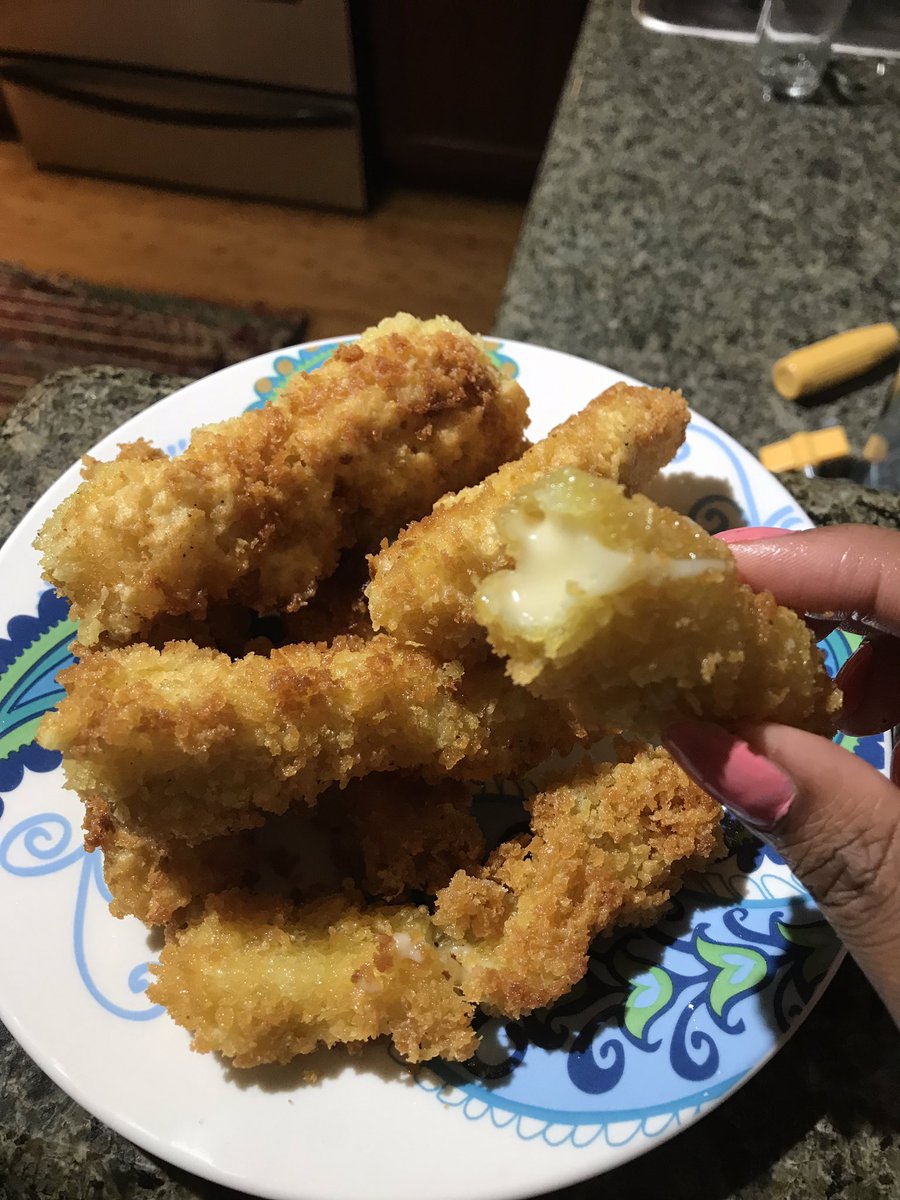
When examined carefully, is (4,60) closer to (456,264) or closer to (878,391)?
(456,264)

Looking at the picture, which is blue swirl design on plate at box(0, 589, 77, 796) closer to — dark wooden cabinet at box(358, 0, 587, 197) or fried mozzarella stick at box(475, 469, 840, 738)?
fried mozzarella stick at box(475, 469, 840, 738)

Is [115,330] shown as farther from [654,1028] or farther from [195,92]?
[654,1028]

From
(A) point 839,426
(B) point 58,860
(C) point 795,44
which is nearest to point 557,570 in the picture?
(B) point 58,860

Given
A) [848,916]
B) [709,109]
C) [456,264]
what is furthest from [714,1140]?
[456,264]

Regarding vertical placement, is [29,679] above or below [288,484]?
below

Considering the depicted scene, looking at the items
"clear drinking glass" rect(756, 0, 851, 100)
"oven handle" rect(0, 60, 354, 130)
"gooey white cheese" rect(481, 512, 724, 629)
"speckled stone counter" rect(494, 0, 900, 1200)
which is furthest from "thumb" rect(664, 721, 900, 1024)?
"oven handle" rect(0, 60, 354, 130)

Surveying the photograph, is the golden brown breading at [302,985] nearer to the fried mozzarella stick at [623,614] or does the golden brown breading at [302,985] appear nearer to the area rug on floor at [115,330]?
the fried mozzarella stick at [623,614]
